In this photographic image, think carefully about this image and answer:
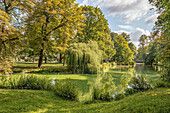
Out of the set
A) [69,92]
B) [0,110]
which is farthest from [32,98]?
[69,92]

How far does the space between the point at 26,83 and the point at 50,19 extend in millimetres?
10464

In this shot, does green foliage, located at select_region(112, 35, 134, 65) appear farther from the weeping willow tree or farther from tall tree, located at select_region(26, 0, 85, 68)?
tall tree, located at select_region(26, 0, 85, 68)

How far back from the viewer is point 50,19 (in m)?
14.1

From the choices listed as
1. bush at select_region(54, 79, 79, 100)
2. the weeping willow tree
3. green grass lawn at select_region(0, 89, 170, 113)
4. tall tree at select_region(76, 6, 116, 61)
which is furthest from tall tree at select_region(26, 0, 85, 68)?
green grass lawn at select_region(0, 89, 170, 113)

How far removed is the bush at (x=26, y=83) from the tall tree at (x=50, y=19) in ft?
25.0

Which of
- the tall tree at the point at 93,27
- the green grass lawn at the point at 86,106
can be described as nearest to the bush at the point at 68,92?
the green grass lawn at the point at 86,106

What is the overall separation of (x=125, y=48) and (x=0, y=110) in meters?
34.0

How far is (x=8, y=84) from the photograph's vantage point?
18.5 ft

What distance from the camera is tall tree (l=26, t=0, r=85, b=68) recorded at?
1271 cm

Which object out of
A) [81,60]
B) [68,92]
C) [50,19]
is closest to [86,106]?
[68,92]

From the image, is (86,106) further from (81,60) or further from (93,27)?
(93,27)

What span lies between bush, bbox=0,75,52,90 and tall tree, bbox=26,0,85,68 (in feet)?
25.0

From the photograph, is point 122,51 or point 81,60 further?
point 122,51

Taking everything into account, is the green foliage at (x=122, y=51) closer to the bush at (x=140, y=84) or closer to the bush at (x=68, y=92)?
the bush at (x=140, y=84)
